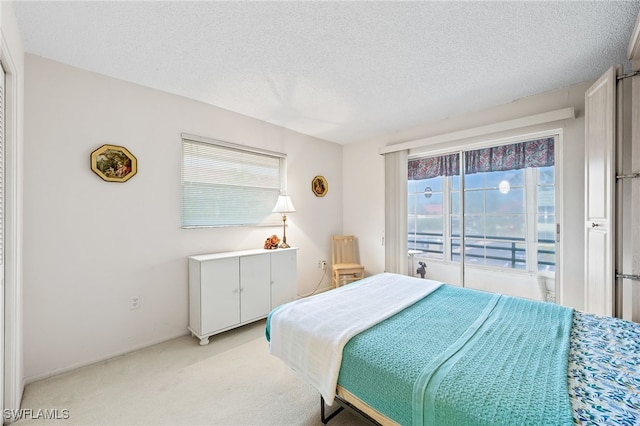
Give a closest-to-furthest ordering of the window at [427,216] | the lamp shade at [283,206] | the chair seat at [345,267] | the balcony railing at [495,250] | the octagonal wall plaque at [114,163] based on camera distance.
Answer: the octagonal wall plaque at [114,163] < the balcony railing at [495,250] < the lamp shade at [283,206] < the window at [427,216] < the chair seat at [345,267]

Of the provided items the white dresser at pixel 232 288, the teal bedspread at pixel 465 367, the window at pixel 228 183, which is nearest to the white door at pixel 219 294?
the white dresser at pixel 232 288

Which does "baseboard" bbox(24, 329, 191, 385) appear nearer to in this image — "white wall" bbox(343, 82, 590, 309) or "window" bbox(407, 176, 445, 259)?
"white wall" bbox(343, 82, 590, 309)

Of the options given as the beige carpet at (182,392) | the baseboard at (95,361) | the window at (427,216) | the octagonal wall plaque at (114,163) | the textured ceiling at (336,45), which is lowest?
the beige carpet at (182,392)

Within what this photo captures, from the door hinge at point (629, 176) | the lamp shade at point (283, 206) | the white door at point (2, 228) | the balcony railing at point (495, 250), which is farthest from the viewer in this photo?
the lamp shade at point (283, 206)

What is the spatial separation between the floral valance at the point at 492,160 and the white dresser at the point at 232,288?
91.8 inches

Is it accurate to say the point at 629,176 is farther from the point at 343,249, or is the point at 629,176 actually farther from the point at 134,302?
the point at 134,302

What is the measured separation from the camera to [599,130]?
2.10m

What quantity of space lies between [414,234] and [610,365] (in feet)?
9.23

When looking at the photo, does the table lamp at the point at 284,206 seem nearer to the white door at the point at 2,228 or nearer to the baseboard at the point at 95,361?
the baseboard at the point at 95,361

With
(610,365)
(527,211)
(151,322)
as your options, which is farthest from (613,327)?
(151,322)

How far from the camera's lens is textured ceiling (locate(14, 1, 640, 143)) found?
1610 mm

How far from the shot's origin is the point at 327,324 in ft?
5.17

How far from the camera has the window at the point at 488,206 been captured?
297 cm

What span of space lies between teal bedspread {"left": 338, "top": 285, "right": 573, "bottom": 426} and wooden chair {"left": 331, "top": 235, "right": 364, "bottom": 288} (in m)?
2.19
